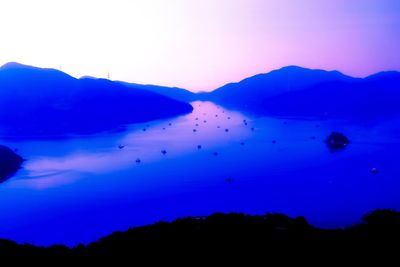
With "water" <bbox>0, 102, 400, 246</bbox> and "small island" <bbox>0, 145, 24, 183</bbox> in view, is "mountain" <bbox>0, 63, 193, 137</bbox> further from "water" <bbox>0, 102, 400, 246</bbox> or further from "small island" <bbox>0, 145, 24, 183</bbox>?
"water" <bbox>0, 102, 400, 246</bbox>

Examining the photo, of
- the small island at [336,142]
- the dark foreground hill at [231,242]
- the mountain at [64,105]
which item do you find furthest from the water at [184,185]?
the mountain at [64,105]

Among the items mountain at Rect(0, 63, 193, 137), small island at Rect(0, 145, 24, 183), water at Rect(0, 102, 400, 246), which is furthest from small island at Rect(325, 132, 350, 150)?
mountain at Rect(0, 63, 193, 137)

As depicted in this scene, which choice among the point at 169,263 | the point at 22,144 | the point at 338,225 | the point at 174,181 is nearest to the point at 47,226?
the point at 174,181

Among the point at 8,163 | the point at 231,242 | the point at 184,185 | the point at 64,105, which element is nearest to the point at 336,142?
the point at 184,185

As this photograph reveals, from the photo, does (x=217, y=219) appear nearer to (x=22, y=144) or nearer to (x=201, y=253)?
(x=201, y=253)

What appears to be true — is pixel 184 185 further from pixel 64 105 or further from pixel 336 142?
pixel 64 105

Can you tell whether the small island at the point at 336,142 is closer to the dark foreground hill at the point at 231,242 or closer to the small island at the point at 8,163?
the dark foreground hill at the point at 231,242
